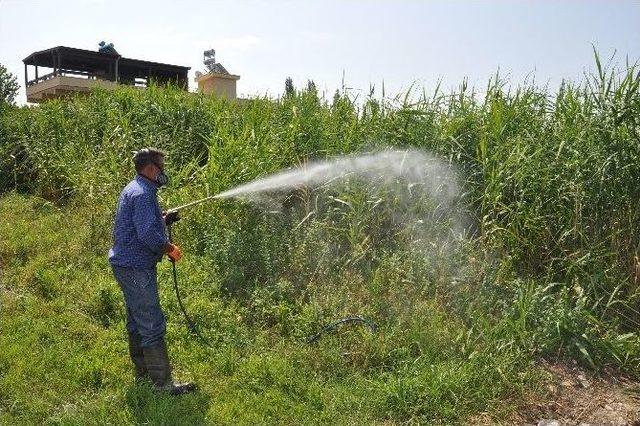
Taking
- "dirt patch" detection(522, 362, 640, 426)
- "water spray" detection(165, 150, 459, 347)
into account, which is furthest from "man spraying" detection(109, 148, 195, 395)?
"dirt patch" detection(522, 362, 640, 426)

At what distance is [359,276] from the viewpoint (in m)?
5.66

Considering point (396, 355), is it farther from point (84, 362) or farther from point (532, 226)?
point (84, 362)

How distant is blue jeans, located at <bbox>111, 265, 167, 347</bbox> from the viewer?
4184 mm

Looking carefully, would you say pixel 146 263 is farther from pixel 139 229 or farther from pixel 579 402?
pixel 579 402

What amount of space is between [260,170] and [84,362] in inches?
126

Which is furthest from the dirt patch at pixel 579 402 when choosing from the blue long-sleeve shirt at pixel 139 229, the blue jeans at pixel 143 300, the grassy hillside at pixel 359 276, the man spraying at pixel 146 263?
the blue long-sleeve shirt at pixel 139 229

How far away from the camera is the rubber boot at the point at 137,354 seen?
439cm

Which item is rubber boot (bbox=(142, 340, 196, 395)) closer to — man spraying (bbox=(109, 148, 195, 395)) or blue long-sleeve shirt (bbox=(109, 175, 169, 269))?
man spraying (bbox=(109, 148, 195, 395))

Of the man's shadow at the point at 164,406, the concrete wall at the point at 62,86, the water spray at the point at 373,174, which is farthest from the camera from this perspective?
the concrete wall at the point at 62,86

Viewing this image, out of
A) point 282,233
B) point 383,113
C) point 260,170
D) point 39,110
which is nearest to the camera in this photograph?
point 282,233

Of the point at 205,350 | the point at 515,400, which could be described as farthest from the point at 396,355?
the point at 205,350

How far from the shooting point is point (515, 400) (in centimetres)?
431

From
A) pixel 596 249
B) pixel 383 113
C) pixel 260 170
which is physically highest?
pixel 383 113

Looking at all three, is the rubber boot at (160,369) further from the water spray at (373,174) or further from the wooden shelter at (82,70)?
the wooden shelter at (82,70)
